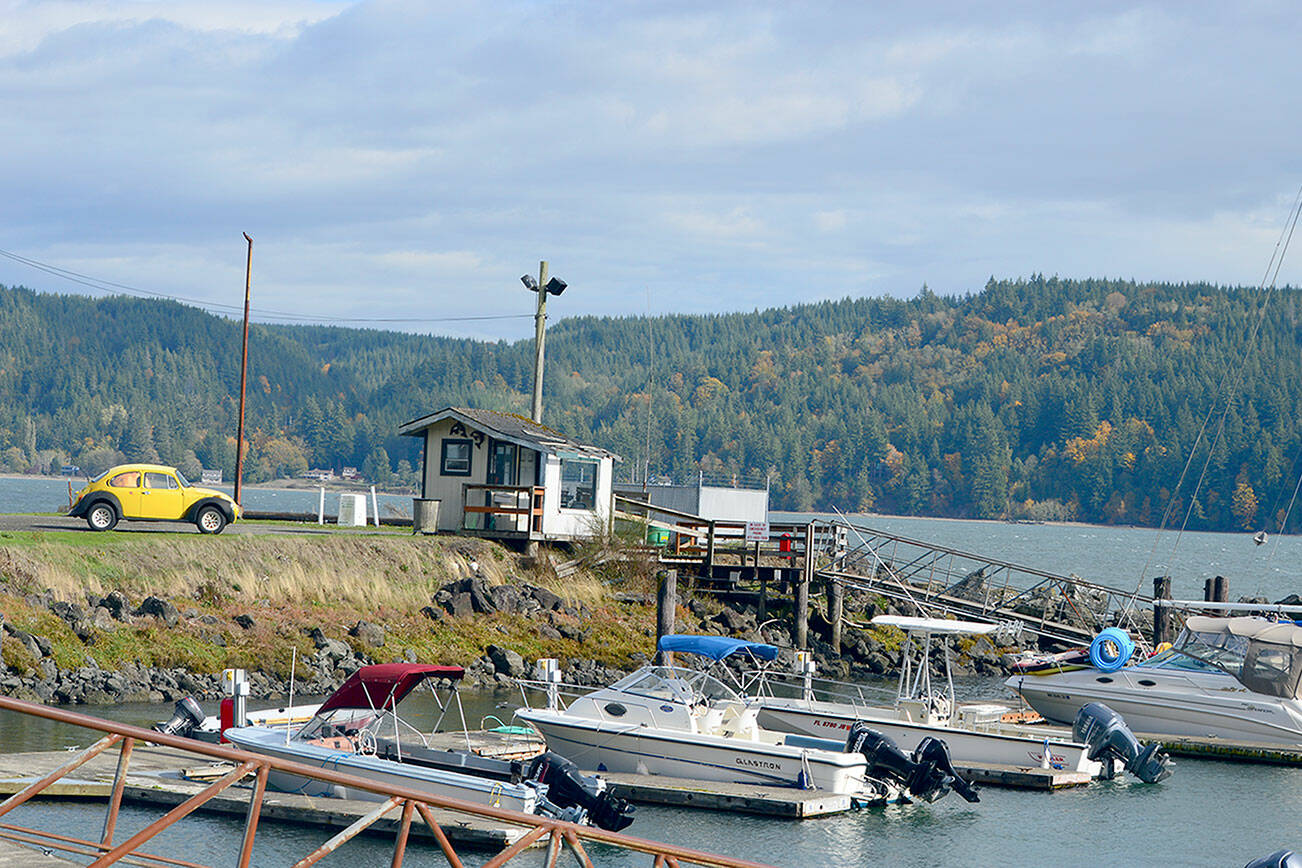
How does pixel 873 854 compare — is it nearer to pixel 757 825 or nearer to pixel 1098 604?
pixel 757 825

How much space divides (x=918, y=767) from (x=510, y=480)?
18641 millimetres

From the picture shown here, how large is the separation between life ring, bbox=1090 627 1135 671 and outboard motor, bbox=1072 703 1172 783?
4.97 metres

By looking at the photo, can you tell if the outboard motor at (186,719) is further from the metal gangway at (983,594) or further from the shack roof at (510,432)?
the metal gangway at (983,594)

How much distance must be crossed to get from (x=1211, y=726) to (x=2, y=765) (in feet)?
71.3

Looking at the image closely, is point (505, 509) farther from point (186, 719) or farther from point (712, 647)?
point (186, 719)

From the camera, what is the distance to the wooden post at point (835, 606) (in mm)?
39688

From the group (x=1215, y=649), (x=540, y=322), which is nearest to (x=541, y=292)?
(x=540, y=322)

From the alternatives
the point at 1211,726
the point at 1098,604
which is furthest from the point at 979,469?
the point at 1211,726

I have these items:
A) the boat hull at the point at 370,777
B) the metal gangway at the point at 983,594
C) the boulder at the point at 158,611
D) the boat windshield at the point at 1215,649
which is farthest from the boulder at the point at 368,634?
the boat windshield at the point at 1215,649

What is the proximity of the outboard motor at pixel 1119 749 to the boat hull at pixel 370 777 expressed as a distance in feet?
37.7

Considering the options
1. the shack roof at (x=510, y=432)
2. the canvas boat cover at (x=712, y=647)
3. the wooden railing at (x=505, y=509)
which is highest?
the shack roof at (x=510, y=432)

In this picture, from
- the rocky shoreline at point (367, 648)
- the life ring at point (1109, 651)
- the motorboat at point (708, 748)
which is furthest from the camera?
the life ring at point (1109, 651)

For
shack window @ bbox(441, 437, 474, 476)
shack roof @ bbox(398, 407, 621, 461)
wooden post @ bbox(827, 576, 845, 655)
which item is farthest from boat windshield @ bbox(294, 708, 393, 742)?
wooden post @ bbox(827, 576, 845, 655)

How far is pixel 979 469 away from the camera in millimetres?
199500
